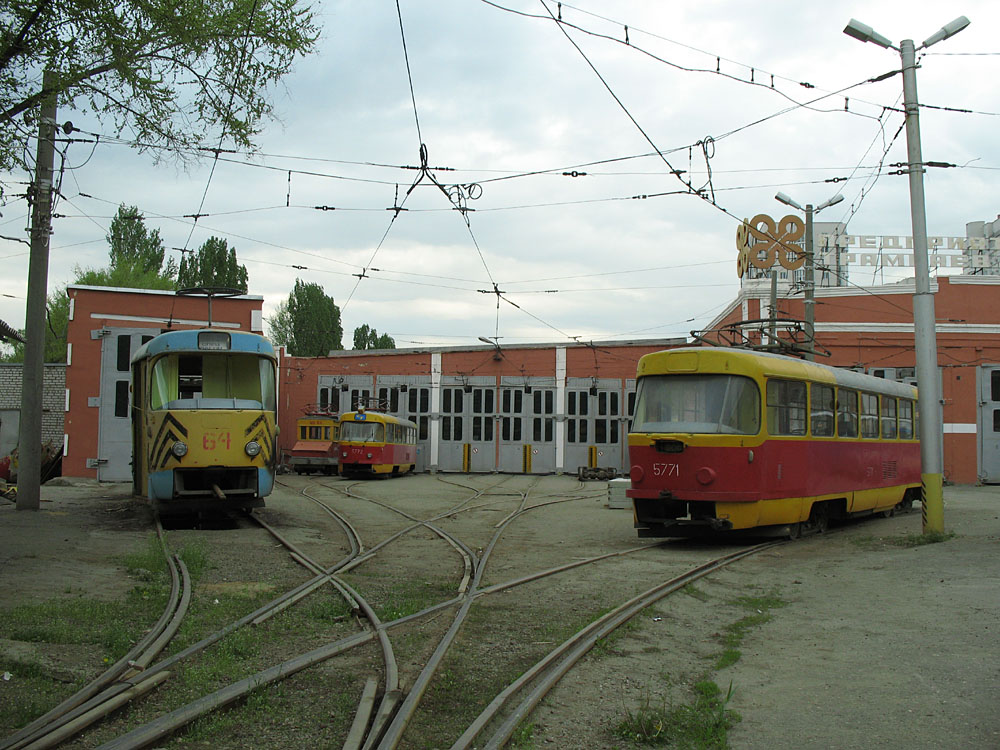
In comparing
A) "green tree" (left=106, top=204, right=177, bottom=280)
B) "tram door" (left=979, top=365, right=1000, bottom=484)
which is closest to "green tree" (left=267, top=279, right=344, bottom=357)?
"green tree" (left=106, top=204, right=177, bottom=280)

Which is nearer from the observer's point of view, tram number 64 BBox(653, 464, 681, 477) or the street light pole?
tram number 64 BBox(653, 464, 681, 477)

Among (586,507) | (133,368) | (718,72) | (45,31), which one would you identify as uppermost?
(718,72)

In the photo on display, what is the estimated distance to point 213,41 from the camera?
9.81 metres

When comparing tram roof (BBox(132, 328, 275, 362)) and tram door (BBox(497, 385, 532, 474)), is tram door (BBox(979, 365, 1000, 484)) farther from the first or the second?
tram roof (BBox(132, 328, 275, 362))

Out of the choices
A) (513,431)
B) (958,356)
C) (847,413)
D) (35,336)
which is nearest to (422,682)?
(847,413)

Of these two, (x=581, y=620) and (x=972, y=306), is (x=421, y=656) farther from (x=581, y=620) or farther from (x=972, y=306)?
(x=972, y=306)

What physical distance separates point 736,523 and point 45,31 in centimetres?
1037

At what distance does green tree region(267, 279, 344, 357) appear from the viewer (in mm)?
67062

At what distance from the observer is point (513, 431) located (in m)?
43.0

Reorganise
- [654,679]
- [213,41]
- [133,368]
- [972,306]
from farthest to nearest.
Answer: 1. [972,306]
2. [133,368]
3. [213,41]
4. [654,679]

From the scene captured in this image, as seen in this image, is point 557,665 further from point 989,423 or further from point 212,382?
point 989,423

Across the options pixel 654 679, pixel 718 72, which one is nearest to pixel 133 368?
pixel 718 72

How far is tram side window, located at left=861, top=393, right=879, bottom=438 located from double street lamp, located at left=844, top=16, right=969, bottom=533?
2.17 m

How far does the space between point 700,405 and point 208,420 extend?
7.29 meters
